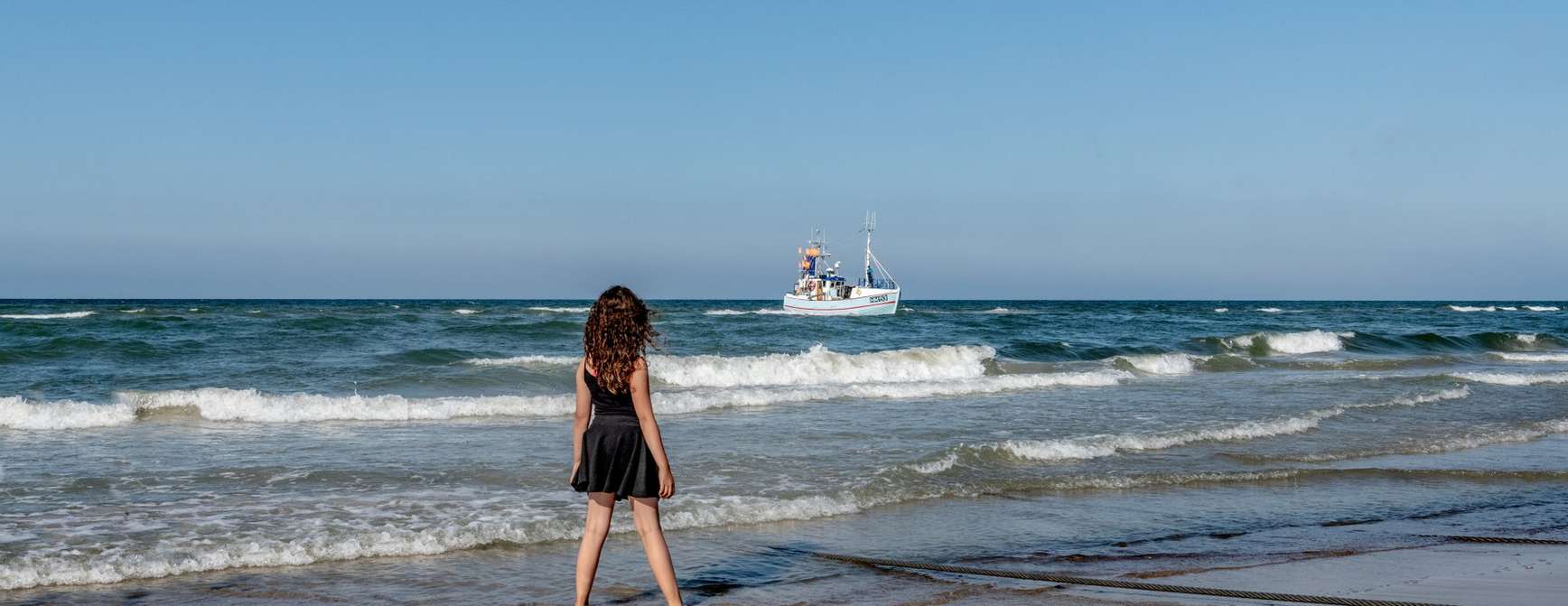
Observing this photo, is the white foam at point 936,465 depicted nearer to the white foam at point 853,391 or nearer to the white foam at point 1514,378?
the white foam at point 853,391

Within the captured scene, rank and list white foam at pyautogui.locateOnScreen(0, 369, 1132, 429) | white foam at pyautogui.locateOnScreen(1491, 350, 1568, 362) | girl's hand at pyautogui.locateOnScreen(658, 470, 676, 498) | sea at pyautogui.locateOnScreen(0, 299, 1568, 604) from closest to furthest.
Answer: girl's hand at pyautogui.locateOnScreen(658, 470, 676, 498) < sea at pyautogui.locateOnScreen(0, 299, 1568, 604) < white foam at pyautogui.locateOnScreen(0, 369, 1132, 429) < white foam at pyautogui.locateOnScreen(1491, 350, 1568, 362)

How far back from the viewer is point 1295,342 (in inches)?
1452

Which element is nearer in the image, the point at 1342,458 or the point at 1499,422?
the point at 1342,458

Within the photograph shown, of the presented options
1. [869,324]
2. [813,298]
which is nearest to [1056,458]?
[869,324]

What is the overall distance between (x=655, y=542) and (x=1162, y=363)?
2350cm

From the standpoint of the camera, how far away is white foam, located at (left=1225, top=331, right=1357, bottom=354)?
35.4 m

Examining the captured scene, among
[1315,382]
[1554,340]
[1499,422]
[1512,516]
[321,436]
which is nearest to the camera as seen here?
[1512,516]

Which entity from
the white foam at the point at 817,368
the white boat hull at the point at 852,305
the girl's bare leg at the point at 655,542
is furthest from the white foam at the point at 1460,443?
the white boat hull at the point at 852,305

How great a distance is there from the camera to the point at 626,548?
7.04m

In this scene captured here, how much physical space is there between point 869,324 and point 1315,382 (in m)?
26.9

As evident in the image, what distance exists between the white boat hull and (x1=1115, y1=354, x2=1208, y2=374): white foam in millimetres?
31247

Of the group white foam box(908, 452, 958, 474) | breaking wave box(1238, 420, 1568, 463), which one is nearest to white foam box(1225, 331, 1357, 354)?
breaking wave box(1238, 420, 1568, 463)

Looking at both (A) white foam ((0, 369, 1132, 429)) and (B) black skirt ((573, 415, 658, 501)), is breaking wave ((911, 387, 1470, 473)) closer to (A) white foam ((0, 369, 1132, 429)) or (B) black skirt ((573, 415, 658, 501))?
(A) white foam ((0, 369, 1132, 429))

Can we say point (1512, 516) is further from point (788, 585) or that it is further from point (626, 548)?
point (626, 548)
